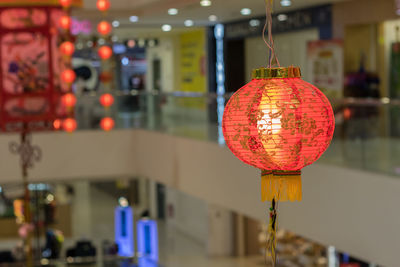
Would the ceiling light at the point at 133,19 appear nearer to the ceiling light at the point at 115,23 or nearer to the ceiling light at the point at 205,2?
the ceiling light at the point at 115,23

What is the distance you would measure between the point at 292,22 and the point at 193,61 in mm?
4712

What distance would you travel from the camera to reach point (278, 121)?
10.8 ft

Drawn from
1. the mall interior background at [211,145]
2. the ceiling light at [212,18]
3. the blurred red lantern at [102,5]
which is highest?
the ceiling light at [212,18]

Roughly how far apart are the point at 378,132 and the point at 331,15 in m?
4.86

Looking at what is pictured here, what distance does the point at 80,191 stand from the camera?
62.7 feet

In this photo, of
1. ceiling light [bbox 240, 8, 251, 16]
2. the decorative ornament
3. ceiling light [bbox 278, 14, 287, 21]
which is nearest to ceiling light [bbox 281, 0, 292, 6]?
ceiling light [bbox 240, 8, 251, 16]

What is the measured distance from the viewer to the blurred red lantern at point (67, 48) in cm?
751

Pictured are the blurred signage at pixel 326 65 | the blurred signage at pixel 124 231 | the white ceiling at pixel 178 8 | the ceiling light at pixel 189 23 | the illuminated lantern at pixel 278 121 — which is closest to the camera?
the illuminated lantern at pixel 278 121

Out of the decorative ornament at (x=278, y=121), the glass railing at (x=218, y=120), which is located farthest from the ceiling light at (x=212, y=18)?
the decorative ornament at (x=278, y=121)

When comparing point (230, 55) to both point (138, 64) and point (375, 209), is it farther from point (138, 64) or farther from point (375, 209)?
point (375, 209)

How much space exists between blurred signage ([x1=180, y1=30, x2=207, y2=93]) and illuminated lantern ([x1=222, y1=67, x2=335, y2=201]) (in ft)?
45.3

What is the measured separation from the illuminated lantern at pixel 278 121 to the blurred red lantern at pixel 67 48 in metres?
4.35

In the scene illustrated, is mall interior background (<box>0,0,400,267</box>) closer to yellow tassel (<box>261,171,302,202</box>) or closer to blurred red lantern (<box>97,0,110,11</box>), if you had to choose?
blurred red lantern (<box>97,0,110,11</box>)

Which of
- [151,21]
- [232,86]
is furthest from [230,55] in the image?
[151,21]
